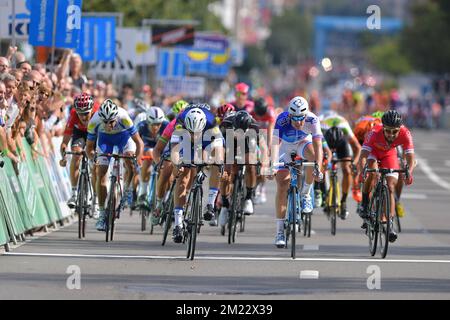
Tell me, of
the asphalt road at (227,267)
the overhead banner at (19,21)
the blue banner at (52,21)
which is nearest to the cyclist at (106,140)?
the asphalt road at (227,267)

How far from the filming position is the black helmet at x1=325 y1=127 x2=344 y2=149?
20.4 meters

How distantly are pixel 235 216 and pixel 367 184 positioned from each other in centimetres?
164

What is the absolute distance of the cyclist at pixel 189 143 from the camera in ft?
52.1

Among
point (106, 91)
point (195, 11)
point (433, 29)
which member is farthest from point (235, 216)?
point (433, 29)

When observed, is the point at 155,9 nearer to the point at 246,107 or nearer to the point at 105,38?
the point at 105,38

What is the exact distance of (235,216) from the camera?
695 inches

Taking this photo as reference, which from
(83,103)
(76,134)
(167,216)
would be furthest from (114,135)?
(167,216)

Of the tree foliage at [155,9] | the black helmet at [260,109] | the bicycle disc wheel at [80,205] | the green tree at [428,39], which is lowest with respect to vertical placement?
the bicycle disc wheel at [80,205]

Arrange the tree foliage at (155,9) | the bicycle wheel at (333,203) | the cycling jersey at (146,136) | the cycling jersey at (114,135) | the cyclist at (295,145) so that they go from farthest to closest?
the tree foliage at (155,9)
the cycling jersey at (146,136)
the bicycle wheel at (333,203)
the cycling jersey at (114,135)
the cyclist at (295,145)

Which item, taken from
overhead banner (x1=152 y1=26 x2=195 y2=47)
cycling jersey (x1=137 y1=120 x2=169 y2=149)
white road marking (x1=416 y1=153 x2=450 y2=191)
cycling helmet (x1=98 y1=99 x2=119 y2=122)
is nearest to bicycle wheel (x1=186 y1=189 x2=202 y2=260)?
cycling helmet (x1=98 y1=99 x2=119 y2=122)

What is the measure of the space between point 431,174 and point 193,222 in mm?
22832

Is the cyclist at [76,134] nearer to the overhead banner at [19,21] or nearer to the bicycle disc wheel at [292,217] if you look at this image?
the bicycle disc wheel at [292,217]

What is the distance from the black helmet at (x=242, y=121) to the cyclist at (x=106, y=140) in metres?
1.17
